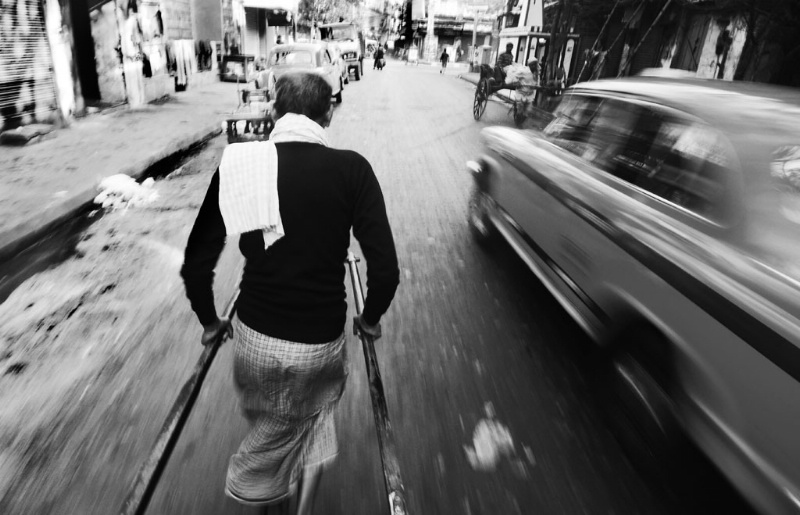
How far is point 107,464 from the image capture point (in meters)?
2.34

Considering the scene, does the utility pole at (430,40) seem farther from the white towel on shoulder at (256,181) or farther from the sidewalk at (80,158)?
the white towel on shoulder at (256,181)

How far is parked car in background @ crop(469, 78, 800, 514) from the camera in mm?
1790

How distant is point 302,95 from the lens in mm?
1629

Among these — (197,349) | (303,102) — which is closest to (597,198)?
(303,102)

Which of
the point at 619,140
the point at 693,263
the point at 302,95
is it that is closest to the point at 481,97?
the point at 619,140

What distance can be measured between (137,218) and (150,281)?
→ 182 cm

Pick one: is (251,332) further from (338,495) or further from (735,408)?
(735,408)

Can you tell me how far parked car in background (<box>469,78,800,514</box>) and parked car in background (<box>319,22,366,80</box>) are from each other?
23601mm

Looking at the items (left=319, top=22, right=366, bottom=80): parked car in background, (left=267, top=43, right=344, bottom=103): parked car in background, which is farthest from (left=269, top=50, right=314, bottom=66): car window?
(left=319, top=22, right=366, bottom=80): parked car in background

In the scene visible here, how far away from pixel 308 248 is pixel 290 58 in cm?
1415

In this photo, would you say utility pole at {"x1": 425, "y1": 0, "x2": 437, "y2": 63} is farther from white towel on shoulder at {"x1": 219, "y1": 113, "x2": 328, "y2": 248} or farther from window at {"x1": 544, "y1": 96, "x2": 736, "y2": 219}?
white towel on shoulder at {"x1": 219, "y1": 113, "x2": 328, "y2": 248}

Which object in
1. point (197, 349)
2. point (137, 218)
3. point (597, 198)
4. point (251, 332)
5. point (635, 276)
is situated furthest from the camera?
point (137, 218)

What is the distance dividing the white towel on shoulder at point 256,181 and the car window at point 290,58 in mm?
13691

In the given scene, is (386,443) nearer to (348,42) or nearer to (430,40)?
(348,42)
